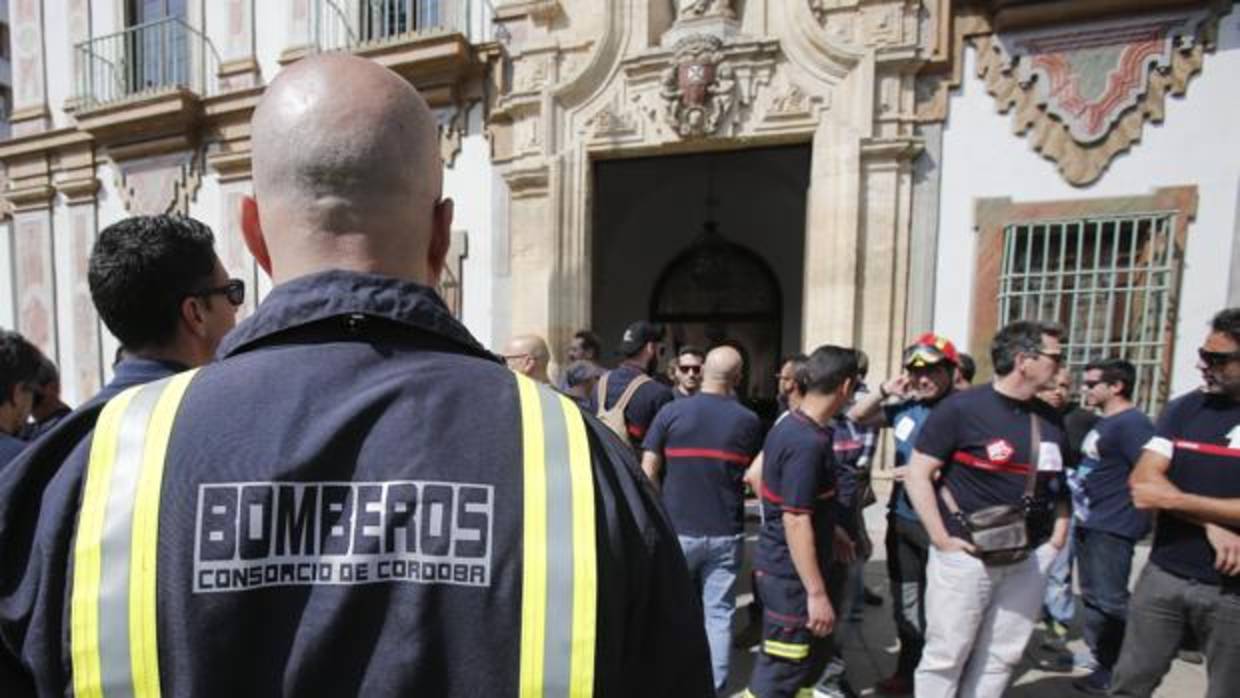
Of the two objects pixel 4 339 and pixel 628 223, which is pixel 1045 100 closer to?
pixel 628 223

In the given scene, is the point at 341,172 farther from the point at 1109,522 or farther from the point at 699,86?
the point at 699,86

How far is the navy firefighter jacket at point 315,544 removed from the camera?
65 cm

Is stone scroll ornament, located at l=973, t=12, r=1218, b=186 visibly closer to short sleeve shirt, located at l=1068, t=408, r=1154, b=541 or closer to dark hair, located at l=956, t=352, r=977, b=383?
dark hair, located at l=956, t=352, r=977, b=383

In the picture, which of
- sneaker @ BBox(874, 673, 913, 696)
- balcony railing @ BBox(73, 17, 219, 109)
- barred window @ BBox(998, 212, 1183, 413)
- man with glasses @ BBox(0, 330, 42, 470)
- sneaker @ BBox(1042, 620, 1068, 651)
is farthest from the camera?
balcony railing @ BBox(73, 17, 219, 109)

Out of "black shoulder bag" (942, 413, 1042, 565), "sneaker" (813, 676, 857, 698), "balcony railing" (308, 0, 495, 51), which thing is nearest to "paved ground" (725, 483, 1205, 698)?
"sneaker" (813, 676, 857, 698)

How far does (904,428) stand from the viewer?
11.6 ft

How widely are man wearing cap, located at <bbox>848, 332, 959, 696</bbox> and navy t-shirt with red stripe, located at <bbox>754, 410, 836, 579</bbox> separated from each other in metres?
0.82

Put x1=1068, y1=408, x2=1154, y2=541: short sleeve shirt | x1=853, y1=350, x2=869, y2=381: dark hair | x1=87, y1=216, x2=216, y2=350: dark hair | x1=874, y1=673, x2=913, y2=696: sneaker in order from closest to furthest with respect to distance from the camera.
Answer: x1=87, y1=216, x2=216, y2=350: dark hair
x1=853, y1=350, x2=869, y2=381: dark hair
x1=874, y1=673, x2=913, y2=696: sneaker
x1=1068, y1=408, x2=1154, y2=541: short sleeve shirt

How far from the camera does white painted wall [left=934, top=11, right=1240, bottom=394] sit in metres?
4.85

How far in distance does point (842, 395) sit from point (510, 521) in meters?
2.22

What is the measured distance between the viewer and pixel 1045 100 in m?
5.24

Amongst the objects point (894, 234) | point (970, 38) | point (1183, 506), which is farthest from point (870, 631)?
point (970, 38)

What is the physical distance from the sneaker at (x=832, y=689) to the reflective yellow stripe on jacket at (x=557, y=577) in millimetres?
2941

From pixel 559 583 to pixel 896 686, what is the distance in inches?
130
